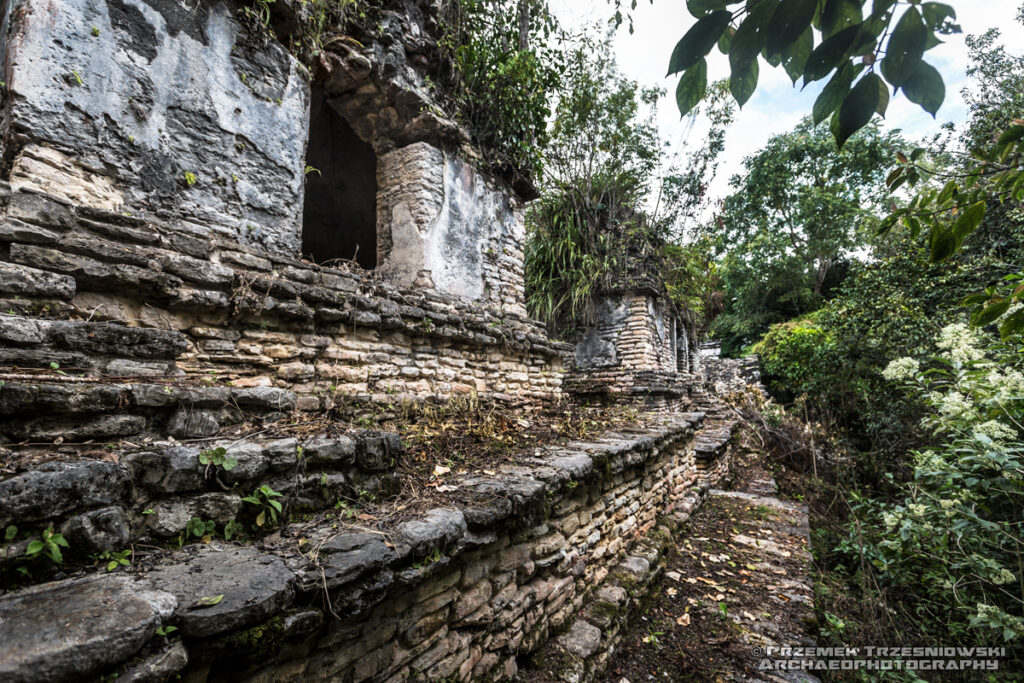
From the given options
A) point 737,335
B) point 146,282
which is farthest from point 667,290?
point 737,335

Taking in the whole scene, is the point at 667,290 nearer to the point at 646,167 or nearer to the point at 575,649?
the point at 646,167

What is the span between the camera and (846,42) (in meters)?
1.05

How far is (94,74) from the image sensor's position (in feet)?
8.32

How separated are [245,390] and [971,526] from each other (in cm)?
463

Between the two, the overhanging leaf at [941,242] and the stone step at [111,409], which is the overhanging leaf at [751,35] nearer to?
the overhanging leaf at [941,242]

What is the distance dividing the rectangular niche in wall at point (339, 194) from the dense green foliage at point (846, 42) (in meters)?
7.01

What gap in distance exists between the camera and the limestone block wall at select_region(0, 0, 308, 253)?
235 centimetres

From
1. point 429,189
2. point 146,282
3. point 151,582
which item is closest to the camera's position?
point 151,582

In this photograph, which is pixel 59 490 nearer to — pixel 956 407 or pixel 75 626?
pixel 75 626

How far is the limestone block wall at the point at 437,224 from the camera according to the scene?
4.72 m

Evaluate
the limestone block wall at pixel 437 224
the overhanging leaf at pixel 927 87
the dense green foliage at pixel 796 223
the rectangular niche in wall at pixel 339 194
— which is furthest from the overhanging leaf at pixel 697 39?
the dense green foliage at pixel 796 223

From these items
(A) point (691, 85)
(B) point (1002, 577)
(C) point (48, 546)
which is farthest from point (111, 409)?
(B) point (1002, 577)

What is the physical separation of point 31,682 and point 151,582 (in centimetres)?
38

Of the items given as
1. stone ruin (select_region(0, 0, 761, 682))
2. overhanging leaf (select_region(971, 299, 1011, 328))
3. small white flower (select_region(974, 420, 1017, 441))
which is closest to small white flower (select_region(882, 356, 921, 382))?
small white flower (select_region(974, 420, 1017, 441))
